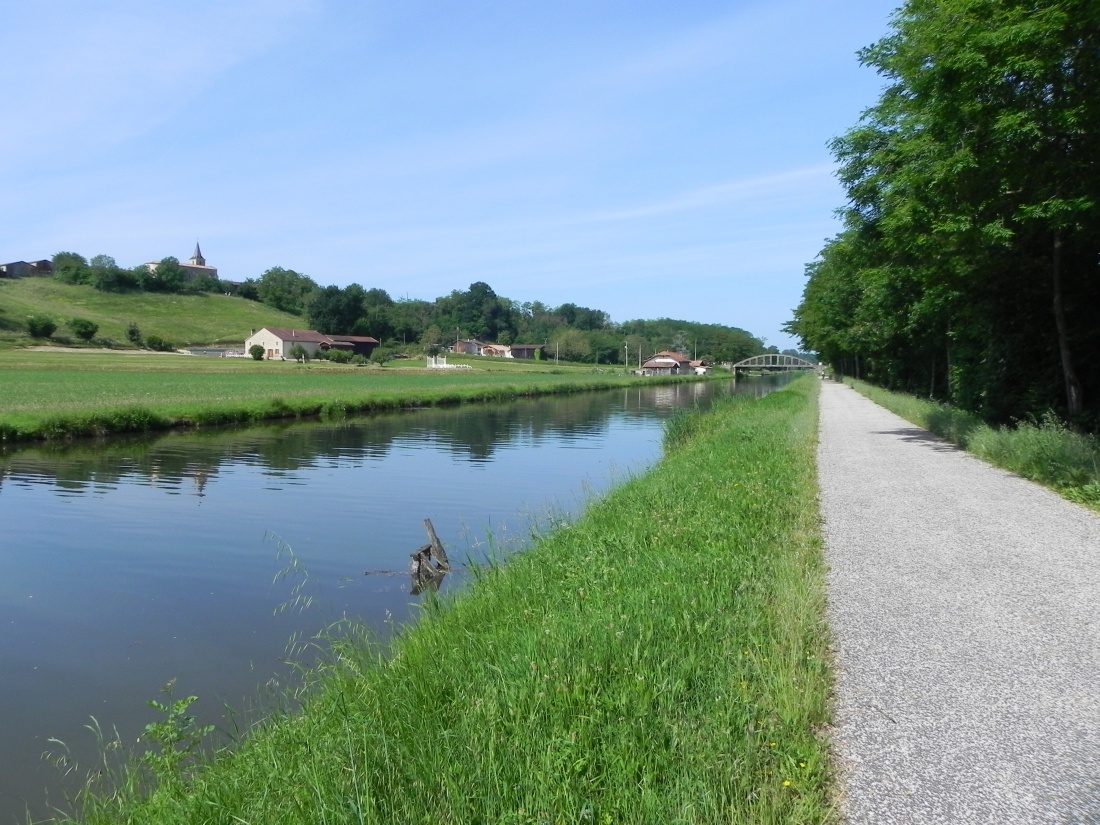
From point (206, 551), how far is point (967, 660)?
1066cm

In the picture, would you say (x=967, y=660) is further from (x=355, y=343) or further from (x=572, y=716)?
(x=355, y=343)

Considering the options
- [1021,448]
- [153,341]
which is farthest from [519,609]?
[153,341]

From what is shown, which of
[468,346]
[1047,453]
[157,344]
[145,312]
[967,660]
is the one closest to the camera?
[967,660]

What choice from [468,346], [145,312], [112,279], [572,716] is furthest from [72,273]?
[572,716]

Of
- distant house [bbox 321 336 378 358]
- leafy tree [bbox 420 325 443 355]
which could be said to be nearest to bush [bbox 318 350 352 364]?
distant house [bbox 321 336 378 358]

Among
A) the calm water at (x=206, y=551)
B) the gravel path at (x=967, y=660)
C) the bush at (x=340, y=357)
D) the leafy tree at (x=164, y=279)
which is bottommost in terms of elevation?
the calm water at (x=206, y=551)

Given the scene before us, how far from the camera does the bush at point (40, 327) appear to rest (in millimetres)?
83750

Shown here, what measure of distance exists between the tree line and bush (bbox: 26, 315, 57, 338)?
49065 mm

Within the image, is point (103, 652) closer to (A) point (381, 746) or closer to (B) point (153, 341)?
(A) point (381, 746)

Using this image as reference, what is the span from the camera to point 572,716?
15.0ft

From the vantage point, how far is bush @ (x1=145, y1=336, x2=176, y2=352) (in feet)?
317

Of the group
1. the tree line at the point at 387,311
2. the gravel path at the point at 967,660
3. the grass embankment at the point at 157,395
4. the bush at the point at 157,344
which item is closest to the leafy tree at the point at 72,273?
the tree line at the point at 387,311

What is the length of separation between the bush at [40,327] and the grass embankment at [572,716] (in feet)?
297

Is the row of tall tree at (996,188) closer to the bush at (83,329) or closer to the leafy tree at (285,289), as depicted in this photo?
the bush at (83,329)
